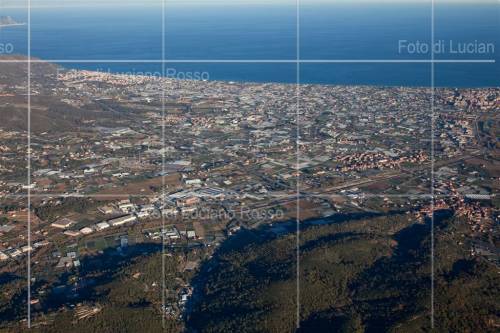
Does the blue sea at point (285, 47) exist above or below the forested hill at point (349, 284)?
above

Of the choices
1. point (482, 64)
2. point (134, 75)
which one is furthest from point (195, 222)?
point (482, 64)

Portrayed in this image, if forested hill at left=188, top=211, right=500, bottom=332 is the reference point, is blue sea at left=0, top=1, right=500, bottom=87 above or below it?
above

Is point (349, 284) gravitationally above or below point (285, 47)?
below

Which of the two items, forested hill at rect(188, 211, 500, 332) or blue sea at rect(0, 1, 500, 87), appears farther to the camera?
blue sea at rect(0, 1, 500, 87)

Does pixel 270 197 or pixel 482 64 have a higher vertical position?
pixel 482 64

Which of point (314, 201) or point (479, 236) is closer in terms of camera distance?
point (479, 236)

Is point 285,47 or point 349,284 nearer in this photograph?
point 349,284

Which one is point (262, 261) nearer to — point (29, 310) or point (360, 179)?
point (29, 310)

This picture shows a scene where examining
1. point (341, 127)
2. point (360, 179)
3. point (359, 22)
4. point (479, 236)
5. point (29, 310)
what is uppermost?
point (359, 22)

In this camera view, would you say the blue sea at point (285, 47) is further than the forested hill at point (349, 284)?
Yes

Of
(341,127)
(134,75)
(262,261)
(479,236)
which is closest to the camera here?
(262,261)

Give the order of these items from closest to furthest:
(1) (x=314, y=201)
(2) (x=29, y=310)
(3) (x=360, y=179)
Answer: (2) (x=29, y=310)
(1) (x=314, y=201)
(3) (x=360, y=179)
